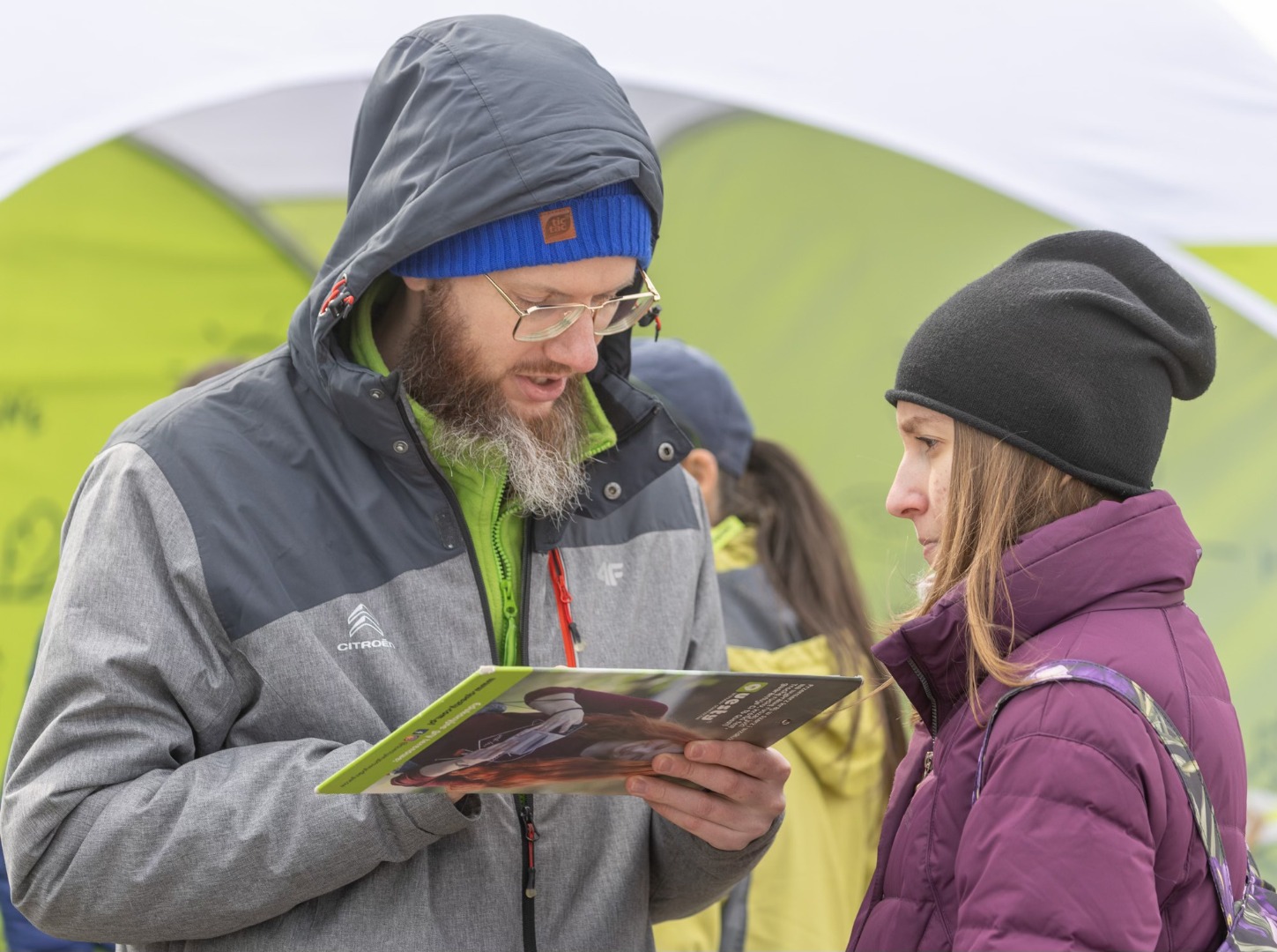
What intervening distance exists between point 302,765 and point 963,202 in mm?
3463

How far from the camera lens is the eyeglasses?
1911mm

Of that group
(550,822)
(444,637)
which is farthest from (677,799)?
(444,637)

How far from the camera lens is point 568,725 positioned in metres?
1.51

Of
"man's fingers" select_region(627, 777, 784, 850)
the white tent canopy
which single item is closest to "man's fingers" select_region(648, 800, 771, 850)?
"man's fingers" select_region(627, 777, 784, 850)

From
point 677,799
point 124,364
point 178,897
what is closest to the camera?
point 178,897

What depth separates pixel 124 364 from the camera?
4.27m

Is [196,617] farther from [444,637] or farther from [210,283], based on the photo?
[210,283]

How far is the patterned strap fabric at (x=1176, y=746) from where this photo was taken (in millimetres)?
1372

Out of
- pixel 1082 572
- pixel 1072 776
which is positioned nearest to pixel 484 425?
pixel 1082 572

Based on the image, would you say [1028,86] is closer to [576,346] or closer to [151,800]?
[576,346]

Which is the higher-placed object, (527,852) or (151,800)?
(151,800)

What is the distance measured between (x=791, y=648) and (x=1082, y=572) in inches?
56.2

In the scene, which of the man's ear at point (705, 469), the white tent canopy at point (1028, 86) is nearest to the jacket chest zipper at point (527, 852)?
the man's ear at point (705, 469)

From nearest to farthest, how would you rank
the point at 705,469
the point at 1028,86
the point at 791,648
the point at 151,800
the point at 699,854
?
the point at 151,800 → the point at 699,854 → the point at 791,648 → the point at 705,469 → the point at 1028,86
